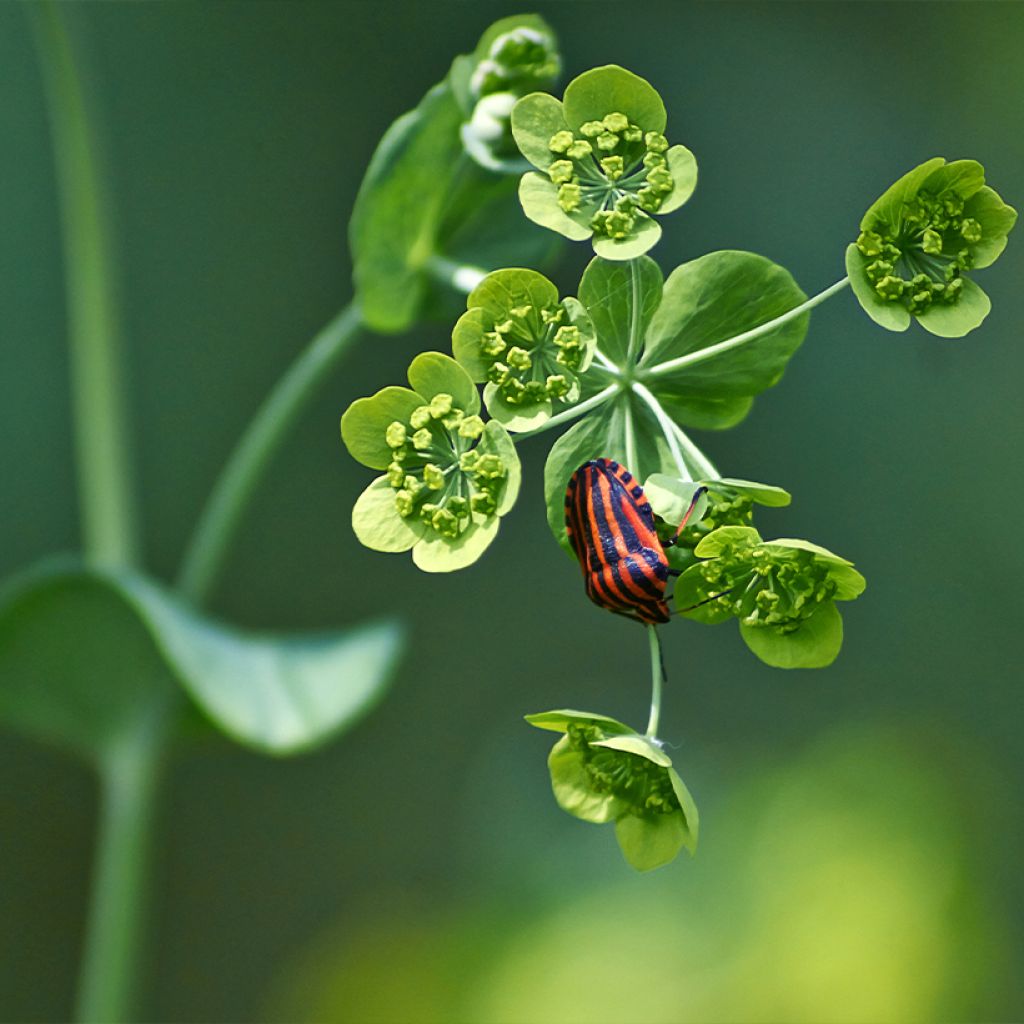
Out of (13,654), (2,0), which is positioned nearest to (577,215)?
(13,654)

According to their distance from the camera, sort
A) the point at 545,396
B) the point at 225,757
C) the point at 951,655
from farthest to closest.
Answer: the point at 225,757 < the point at 951,655 < the point at 545,396

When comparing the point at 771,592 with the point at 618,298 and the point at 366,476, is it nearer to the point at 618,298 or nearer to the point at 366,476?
the point at 618,298

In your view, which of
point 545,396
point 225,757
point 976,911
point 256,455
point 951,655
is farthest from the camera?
point 225,757

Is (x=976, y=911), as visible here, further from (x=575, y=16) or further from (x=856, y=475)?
(x=575, y=16)

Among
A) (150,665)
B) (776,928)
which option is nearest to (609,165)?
(150,665)

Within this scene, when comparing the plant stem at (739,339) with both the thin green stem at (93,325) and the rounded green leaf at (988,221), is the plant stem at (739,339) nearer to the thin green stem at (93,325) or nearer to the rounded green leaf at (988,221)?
the rounded green leaf at (988,221)

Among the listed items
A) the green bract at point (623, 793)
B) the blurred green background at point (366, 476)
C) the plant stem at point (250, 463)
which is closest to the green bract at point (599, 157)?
the green bract at point (623, 793)
